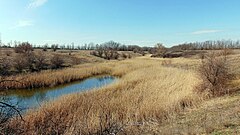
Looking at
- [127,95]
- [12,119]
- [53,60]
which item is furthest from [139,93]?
[53,60]

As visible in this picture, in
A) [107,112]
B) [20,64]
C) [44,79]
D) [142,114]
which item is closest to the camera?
[142,114]

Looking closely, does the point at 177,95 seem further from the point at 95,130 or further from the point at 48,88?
the point at 48,88

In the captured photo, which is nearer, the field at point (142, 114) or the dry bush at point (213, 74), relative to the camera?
the field at point (142, 114)

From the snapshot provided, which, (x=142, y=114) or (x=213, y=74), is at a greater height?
(x=213, y=74)

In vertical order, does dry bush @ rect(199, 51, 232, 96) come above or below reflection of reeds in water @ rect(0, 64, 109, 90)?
above

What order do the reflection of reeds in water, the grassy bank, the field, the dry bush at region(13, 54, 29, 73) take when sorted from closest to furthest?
the field < the grassy bank < the reflection of reeds in water < the dry bush at region(13, 54, 29, 73)

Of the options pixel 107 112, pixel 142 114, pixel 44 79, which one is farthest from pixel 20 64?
pixel 142 114

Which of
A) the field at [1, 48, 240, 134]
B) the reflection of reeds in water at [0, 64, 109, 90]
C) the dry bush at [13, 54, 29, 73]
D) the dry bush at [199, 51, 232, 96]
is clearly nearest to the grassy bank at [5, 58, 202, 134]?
the field at [1, 48, 240, 134]

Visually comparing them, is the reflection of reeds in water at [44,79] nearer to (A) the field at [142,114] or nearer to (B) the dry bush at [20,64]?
(B) the dry bush at [20,64]

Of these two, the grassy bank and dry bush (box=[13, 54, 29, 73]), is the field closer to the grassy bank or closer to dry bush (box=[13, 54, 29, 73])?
the grassy bank

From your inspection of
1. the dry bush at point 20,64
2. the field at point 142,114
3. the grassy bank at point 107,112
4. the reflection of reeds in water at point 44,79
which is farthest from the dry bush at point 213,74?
the dry bush at point 20,64

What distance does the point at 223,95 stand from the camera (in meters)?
11.3

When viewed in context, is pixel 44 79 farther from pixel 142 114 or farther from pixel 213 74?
pixel 213 74

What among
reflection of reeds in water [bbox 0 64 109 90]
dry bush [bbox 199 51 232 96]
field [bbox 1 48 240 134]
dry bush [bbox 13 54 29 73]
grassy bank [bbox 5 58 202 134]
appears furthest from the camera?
dry bush [bbox 13 54 29 73]
